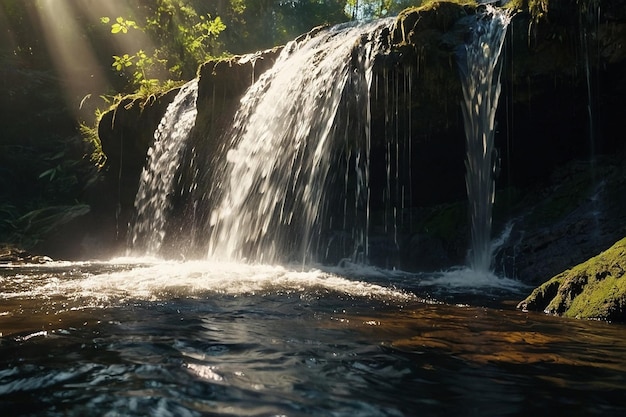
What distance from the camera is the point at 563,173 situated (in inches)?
393

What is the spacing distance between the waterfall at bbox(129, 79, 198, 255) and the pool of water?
8638mm

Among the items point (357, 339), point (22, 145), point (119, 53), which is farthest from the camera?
point (119, 53)

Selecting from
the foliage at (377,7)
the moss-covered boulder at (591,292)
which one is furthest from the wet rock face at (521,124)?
the foliage at (377,7)

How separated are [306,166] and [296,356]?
7.23m

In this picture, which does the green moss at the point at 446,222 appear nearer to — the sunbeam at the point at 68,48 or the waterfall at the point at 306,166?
the waterfall at the point at 306,166

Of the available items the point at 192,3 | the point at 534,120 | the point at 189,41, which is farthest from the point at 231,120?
the point at 192,3

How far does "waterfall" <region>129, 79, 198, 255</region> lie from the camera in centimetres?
1464

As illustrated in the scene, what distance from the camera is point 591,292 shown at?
5.17 meters

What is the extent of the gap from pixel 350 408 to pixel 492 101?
8.03 meters

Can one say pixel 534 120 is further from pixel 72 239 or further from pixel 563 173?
pixel 72 239

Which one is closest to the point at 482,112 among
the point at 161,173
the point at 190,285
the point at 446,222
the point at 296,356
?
the point at 446,222

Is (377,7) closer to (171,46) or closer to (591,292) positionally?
(171,46)

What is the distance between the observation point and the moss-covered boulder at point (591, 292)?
484 centimetres

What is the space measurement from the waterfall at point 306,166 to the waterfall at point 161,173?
2976mm
